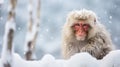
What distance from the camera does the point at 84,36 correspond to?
464 cm

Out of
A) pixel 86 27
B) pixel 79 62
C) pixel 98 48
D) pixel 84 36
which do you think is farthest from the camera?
pixel 86 27

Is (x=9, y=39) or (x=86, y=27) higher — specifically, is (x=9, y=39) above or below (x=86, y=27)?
above

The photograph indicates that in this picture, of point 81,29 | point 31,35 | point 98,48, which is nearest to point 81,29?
point 81,29

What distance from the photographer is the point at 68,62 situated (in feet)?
11.3

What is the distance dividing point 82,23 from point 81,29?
0.06 m

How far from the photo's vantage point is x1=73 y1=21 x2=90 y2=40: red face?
4.62 meters

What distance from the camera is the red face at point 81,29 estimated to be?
462 cm

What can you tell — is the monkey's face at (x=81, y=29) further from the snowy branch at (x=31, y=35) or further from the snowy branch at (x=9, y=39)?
the snowy branch at (x=9, y=39)

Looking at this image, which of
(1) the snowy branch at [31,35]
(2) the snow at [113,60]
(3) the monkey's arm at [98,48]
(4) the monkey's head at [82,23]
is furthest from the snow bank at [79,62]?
(4) the monkey's head at [82,23]

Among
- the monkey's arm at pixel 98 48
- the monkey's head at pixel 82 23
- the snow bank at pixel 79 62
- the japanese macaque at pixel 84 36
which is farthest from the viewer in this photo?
the monkey's head at pixel 82 23

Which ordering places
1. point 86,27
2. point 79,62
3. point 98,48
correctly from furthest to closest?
point 86,27 → point 98,48 → point 79,62

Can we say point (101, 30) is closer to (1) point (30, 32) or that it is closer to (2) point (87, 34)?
(2) point (87, 34)

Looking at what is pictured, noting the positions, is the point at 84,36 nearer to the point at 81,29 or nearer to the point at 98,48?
the point at 81,29

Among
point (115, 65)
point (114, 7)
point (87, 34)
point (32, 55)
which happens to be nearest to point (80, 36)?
point (87, 34)
